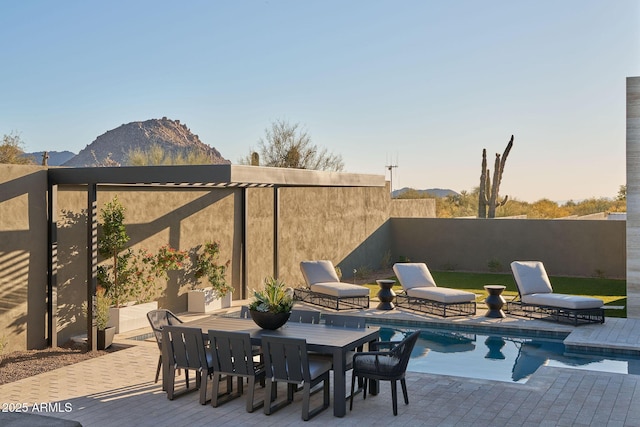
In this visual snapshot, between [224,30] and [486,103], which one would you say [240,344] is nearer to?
[224,30]

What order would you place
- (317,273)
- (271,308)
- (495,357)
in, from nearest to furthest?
(271,308) → (495,357) → (317,273)

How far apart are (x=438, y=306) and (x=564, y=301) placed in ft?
7.46

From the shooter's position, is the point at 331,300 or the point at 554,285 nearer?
the point at 331,300

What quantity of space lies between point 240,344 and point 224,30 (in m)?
21.7

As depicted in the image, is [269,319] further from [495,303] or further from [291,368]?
[495,303]

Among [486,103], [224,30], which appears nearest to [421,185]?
[486,103]

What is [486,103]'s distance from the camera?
3400 centimetres

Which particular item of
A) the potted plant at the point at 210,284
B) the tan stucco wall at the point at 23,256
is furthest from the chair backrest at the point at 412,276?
the tan stucco wall at the point at 23,256

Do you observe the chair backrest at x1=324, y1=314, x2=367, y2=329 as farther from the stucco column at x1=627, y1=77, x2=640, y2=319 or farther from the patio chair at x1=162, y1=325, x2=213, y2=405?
the stucco column at x1=627, y1=77, x2=640, y2=319

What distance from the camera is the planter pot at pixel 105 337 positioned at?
10.8m

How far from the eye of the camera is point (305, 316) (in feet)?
30.7

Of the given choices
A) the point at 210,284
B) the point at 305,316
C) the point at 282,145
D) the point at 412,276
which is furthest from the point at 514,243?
the point at 282,145

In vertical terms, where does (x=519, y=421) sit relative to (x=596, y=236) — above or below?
below

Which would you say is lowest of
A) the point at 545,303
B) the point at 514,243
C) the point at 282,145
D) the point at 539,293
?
the point at 545,303
